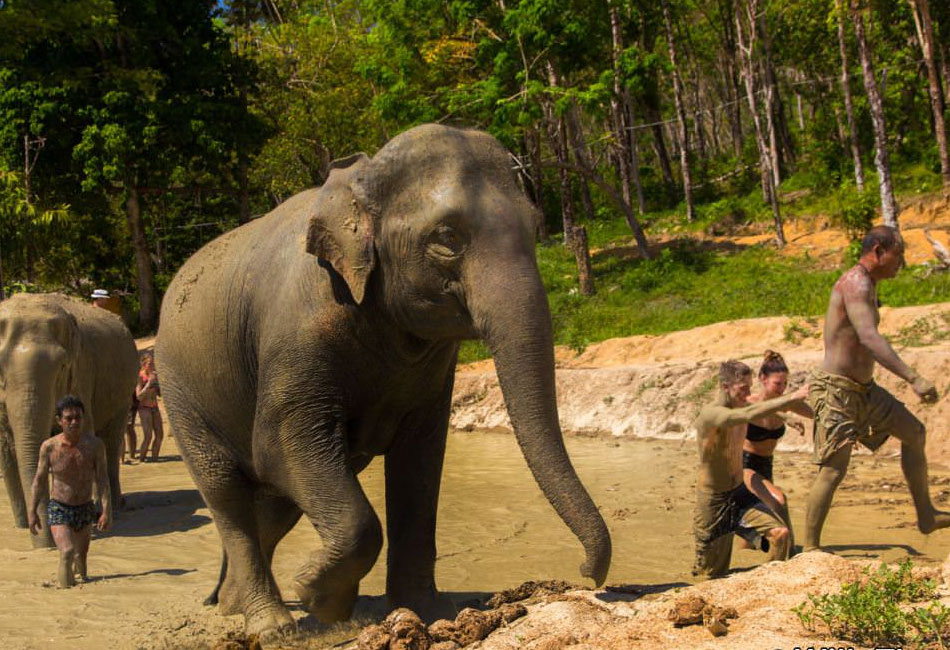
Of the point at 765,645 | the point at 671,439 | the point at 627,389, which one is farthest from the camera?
the point at 627,389

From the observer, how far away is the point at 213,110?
26297 millimetres

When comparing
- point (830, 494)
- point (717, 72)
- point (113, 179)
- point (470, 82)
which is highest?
point (717, 72)

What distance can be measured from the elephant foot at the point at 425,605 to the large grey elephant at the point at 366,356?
0.03 feet

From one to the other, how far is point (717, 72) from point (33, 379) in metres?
42.7

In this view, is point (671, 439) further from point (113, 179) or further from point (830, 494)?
point (113, 179)

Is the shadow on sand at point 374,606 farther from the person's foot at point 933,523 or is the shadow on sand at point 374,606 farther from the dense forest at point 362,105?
the dense forest at point 362,105

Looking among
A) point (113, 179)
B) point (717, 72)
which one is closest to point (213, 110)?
point (113, 179)

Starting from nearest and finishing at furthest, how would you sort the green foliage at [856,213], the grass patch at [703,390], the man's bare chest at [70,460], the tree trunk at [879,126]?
the man's bare chest at [70,460] < the grass patch at [703,390] < the tree trunk at [879,126] < the green foliage at [856,213]

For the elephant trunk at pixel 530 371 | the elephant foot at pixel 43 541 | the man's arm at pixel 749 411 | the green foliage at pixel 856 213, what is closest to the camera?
the elephant trunk at pixel 530 371

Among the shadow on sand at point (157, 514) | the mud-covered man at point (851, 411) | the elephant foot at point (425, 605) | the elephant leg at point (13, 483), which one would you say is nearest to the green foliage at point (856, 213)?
the shadow on sand at point (157, 514)

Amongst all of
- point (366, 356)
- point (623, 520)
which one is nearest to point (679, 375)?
point (623, 520)

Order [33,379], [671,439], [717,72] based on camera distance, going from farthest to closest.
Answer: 1. [717,72]
2. [671,439]
3. [33,379]

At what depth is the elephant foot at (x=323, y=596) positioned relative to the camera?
4953 mm

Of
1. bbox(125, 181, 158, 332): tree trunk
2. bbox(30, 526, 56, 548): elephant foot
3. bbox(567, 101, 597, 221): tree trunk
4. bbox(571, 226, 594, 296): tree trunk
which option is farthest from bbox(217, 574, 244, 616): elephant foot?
bbox(125, 181, 158, 332): tree trunk
